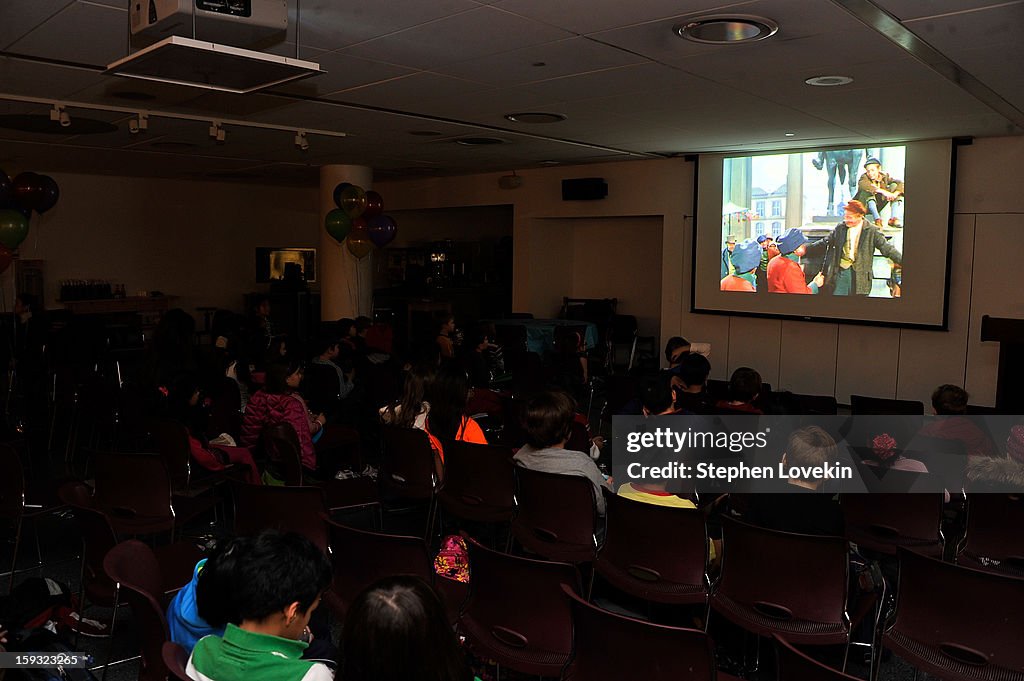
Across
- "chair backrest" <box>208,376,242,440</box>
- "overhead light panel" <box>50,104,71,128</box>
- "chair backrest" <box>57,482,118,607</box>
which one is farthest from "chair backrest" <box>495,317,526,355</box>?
"chair backrest" <box>57,482,118,607</box>

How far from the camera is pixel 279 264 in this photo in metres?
16.5

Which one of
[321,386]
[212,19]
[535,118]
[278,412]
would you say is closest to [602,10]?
[212,19]

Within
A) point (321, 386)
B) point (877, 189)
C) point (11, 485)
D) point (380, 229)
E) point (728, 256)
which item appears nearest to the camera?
point (11, 485)

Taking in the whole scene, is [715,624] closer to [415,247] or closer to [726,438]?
[726,438]

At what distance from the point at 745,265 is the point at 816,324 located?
1226 millimetres

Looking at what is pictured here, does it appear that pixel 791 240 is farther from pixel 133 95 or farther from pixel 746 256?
pixel 133 95

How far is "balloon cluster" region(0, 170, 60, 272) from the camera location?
808cm

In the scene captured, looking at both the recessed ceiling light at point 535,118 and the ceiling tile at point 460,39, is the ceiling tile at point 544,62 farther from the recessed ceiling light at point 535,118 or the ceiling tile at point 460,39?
the recessed ceiling light at point 535,118

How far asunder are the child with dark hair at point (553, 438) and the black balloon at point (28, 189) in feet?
23.4

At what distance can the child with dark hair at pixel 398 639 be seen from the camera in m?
1.68

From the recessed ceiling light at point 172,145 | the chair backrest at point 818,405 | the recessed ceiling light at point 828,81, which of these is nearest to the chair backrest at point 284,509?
the chair backrest at point 818,405

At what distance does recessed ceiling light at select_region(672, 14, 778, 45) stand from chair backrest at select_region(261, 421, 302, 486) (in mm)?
3378

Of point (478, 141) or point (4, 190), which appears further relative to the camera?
point (478, 141)

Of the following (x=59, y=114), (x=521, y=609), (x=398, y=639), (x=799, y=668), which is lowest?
(x=521, y=609)
